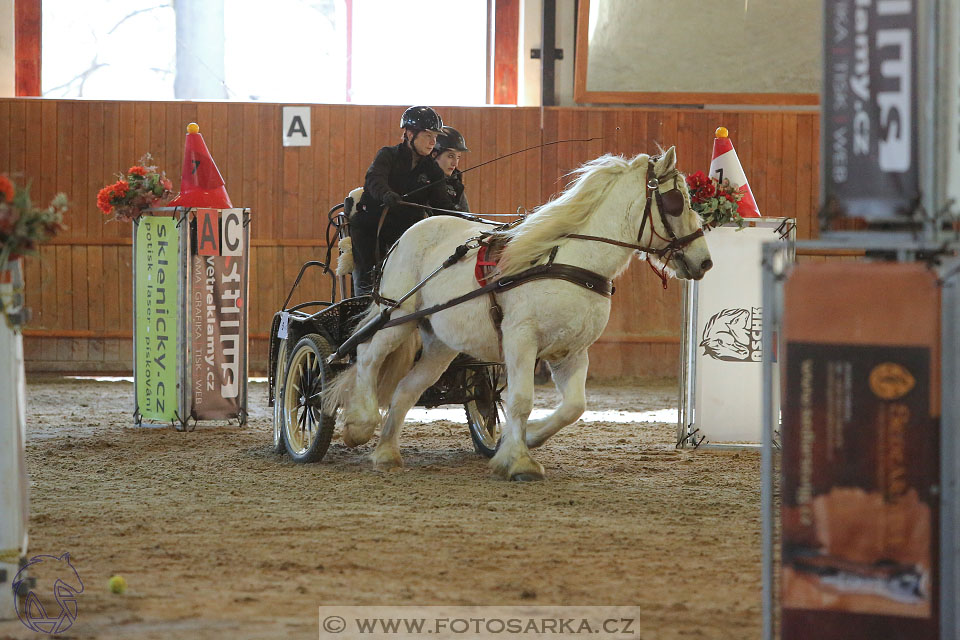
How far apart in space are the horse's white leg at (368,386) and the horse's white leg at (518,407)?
0.77 m

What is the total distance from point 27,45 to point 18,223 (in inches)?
415

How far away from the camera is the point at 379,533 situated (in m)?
4.45

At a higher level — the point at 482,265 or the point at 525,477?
the point at 482,265

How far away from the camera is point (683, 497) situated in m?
5.42

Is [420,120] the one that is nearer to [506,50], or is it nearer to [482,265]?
[482,265]

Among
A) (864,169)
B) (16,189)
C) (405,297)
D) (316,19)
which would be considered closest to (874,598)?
(864,169)

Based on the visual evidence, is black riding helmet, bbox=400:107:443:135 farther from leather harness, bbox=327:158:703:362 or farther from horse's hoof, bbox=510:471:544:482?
horse's hoof, bbox=510:471:544:482

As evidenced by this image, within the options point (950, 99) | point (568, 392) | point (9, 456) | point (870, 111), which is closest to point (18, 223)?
point (9, 456)

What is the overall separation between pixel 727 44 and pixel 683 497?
25.8 feet

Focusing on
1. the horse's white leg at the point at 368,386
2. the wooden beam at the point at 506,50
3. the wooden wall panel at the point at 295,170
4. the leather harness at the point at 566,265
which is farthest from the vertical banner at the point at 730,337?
the wooden beam at the point at 506,50

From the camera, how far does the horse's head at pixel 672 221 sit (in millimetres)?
5566

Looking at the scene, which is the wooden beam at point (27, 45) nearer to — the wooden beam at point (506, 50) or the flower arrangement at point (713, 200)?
the wooden beam at point (506, 50)

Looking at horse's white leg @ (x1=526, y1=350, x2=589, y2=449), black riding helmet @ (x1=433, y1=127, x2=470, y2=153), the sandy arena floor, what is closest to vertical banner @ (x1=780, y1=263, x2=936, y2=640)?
the sandy arena floor

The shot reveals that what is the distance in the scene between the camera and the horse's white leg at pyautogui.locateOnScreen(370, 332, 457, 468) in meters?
6.16
